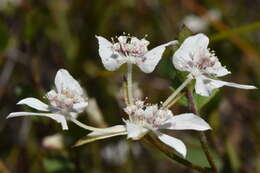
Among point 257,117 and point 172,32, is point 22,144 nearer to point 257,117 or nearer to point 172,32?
point 257,117

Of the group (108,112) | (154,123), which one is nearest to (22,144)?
(108,112)

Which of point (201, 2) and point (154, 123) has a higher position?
point (201, 2)

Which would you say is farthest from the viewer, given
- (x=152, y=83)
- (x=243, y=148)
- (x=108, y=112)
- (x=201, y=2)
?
(x=201, y=2)

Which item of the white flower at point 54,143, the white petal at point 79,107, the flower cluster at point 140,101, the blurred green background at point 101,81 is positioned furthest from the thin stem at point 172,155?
the white flower at point 54,143

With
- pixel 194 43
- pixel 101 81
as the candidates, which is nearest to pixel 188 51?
pixel 194 43

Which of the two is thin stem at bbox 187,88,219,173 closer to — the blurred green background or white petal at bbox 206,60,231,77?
white petal at bbox 206,60,231,77

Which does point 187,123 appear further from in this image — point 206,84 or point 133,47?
point 133,47

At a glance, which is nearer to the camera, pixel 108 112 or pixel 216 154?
pixel 216 154
